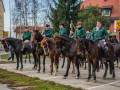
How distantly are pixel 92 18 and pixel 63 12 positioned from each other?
8542 millimetres

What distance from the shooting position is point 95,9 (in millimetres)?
33250

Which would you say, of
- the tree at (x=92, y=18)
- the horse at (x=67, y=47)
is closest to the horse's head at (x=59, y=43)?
the horse at (x=67, y=47)

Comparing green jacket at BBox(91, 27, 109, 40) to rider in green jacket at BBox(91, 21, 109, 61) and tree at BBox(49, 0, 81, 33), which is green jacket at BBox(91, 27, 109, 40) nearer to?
rider in green jacket at BBox(91, 21, 109, 61)

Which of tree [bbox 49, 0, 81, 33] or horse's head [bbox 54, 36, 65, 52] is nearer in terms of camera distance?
horse's head [bbox 54, 36, 65, 52]

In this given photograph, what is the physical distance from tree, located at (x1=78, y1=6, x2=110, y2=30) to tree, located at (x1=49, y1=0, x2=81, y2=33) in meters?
5.07

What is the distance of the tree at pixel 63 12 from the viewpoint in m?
37.9

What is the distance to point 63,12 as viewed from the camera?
38.2m

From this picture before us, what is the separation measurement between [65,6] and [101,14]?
306 inches

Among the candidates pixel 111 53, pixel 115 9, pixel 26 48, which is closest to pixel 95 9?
pixel 115 9

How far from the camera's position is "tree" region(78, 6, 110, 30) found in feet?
103

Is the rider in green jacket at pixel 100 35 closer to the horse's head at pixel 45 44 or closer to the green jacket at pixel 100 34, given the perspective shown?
the green jacket at pixel 100 34

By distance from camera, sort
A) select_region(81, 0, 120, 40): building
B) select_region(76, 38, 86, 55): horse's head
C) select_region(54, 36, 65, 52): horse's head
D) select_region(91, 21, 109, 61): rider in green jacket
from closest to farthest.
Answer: select_region(76, 38, 86, 55): horse's head
select_region(91, 21, 109, 61): rider in green jacket
select_region(54, 36, 65, 52): horse's head
select_region(81, 0, 120, 40): building

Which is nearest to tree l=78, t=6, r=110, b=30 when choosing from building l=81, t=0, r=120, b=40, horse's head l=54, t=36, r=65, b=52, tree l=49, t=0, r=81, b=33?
tree l=49, t=0, r=81, b=33

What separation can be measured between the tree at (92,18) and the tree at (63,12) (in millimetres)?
5072
